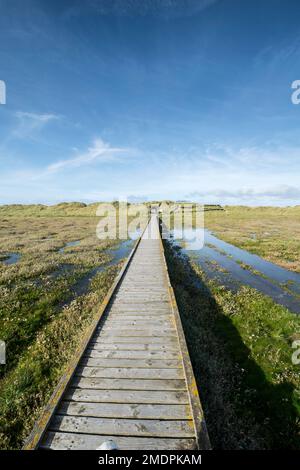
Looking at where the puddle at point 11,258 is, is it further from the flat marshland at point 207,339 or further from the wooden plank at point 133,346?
the wooden plank at point 133,346

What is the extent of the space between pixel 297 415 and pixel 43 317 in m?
12.0

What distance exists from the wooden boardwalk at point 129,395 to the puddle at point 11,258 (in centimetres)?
2061

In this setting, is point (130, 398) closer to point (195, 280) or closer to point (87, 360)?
point (87, 360)

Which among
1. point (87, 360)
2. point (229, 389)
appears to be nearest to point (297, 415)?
point (229, 389)

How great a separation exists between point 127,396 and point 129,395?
0.19 feet

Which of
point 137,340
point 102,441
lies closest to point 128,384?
point 102,441

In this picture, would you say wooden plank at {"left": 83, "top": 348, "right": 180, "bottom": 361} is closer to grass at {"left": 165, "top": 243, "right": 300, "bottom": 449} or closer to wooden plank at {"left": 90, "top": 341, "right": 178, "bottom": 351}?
wooden plank at {"left": 90, "top": 341, "right": 178, "bottom": 351}

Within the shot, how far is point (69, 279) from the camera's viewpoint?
19.3 meters

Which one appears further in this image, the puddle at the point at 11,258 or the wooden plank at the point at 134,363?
the puddle at the point at 11,258

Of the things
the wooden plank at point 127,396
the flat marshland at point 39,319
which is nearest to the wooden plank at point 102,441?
the wooden plank at point 127,396

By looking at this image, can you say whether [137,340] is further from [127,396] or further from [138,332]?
[127,396]

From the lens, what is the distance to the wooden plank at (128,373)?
6422mm

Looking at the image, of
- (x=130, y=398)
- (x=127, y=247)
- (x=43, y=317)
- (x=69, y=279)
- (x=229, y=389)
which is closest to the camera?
(x=130, y=398)

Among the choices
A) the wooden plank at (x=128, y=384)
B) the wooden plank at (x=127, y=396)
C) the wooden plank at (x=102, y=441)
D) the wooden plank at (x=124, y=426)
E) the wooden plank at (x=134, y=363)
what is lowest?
the wooden plank at (x=102, y=441)
